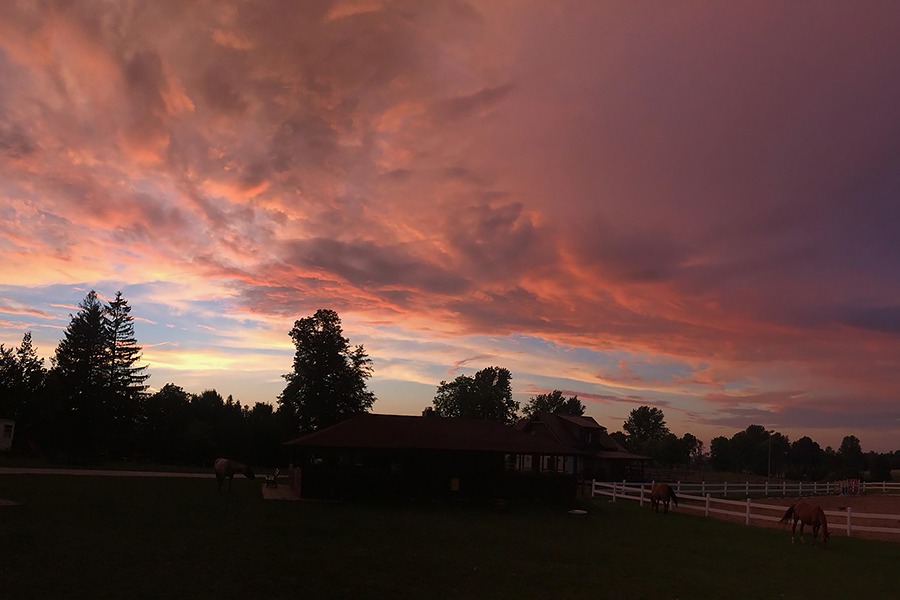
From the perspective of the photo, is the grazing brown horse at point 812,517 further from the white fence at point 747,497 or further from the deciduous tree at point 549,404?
the deciduous tree at point 549,404

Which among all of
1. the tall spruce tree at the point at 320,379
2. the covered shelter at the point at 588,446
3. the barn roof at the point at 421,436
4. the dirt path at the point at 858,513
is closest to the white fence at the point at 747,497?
the dirt path at the point at 858,513

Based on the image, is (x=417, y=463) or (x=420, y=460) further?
(x=420, y=460)

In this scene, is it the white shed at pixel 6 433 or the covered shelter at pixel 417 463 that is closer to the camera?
the covered shelter at pixel 417 463

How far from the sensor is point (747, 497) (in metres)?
38.2

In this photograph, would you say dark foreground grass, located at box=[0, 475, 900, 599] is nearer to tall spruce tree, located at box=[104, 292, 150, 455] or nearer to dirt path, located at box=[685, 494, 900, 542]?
dirt path, located at box=[685, 494, 900, 542]

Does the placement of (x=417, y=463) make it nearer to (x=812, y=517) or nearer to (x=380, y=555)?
(x=380, y=555)

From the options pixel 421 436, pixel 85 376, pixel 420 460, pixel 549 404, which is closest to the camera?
pixel 420 460

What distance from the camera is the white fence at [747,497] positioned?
25766mm

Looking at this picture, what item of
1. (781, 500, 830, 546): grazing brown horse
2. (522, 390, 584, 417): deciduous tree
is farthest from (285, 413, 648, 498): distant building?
(522, 390, 584, 417): deciduous tree

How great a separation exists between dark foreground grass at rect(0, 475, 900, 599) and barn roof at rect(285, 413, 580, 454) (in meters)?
4.94

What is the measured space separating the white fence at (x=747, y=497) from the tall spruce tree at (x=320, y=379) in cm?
2898

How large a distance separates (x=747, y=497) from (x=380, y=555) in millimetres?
31138

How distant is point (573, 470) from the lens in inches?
2142

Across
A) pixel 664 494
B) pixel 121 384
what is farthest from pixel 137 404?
pixel 664 494
